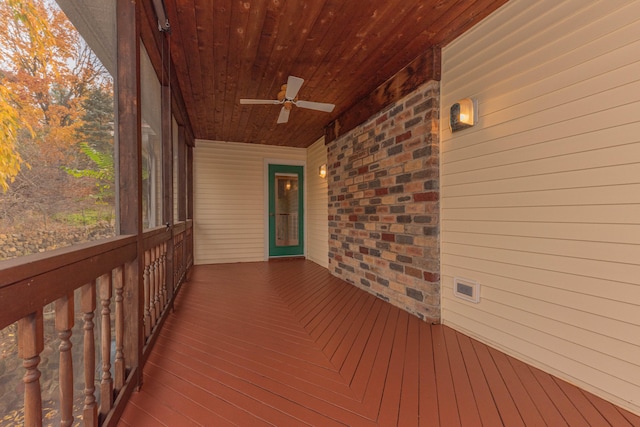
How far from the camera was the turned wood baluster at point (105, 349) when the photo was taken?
128 cm

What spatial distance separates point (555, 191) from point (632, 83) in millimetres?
629

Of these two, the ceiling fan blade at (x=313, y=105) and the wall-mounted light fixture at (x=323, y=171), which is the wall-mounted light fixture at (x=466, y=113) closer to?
the ceiling fan blade at (x=313, y=105)

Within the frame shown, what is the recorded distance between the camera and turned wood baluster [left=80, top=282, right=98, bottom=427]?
112cm

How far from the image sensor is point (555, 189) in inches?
67.6

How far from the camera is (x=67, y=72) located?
107 cm

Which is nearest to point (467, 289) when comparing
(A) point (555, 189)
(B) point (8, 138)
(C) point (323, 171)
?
(A) point (555, 189)

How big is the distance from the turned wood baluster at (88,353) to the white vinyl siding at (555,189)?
2452 mm

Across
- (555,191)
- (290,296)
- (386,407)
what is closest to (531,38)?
(555,191)

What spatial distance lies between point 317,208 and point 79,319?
4.42 meters

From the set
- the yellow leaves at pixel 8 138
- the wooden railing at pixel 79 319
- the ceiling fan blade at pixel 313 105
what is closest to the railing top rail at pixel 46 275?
the wooden railing at pixel 79 319

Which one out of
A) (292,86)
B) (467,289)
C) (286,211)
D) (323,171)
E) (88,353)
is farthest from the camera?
(286,211)

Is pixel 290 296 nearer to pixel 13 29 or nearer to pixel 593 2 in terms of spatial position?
pixel 13 29

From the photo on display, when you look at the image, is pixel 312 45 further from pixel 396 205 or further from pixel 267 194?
pixel 267 194

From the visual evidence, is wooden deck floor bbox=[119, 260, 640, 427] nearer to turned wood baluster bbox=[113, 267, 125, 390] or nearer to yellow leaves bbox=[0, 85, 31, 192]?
turned wood baluster bbox=[113, 267, 125, 390]
